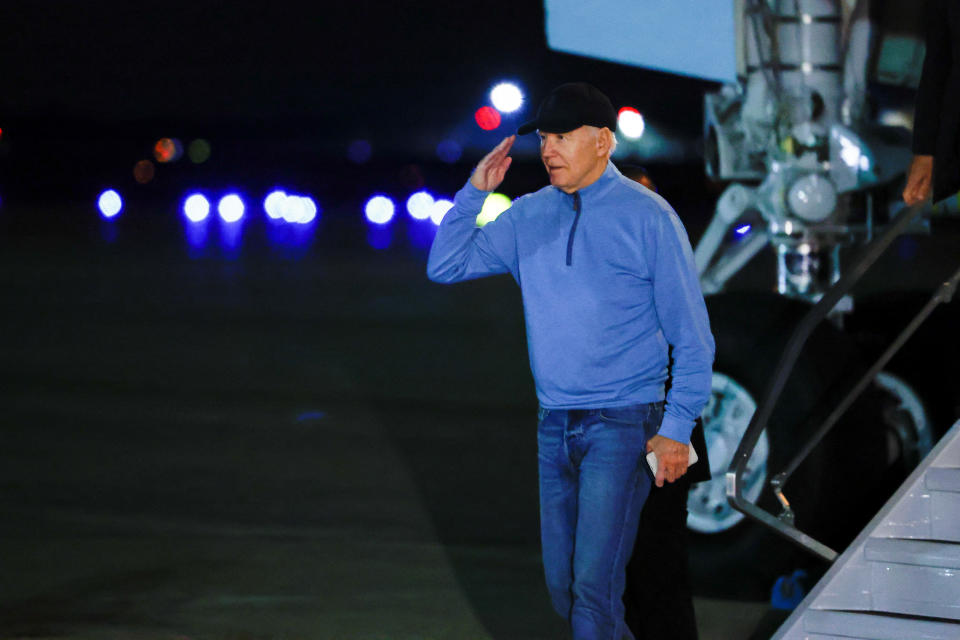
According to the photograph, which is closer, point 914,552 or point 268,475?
point 914,552

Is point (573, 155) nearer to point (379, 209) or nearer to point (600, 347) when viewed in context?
point (600, 347)

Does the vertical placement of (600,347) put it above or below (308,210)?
above

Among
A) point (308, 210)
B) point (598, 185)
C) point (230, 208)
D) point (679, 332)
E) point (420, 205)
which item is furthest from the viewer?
point (420, 205)

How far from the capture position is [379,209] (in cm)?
4541

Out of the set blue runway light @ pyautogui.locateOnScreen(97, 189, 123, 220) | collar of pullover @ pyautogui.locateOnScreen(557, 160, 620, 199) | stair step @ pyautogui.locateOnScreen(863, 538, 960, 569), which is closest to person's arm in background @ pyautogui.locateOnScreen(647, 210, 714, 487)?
collar of pullover @ pyautogui.locateOnScreen(557, 160, 620, 199)

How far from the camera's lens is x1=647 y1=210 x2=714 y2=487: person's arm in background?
4.12m

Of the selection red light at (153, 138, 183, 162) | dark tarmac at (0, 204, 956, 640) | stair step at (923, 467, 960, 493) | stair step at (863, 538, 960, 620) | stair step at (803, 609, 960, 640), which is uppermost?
red light at (153, 138, 183, 162)

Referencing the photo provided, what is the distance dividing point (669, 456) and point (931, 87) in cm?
199

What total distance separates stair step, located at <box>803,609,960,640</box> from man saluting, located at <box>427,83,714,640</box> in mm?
819

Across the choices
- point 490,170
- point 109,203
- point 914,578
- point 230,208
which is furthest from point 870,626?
point 109,203

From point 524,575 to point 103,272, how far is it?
1642 cm

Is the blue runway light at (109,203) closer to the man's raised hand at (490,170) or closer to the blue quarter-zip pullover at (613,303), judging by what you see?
the man's raised hand at (490,170)

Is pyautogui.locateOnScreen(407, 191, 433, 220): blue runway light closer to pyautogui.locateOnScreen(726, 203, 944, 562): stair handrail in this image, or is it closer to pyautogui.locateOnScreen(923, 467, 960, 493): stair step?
pyautogui.locateOnScreen(726, 203, 944, 562): stair handrail

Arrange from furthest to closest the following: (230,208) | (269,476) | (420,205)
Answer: (420,205) → (230,208) → (269,476)
